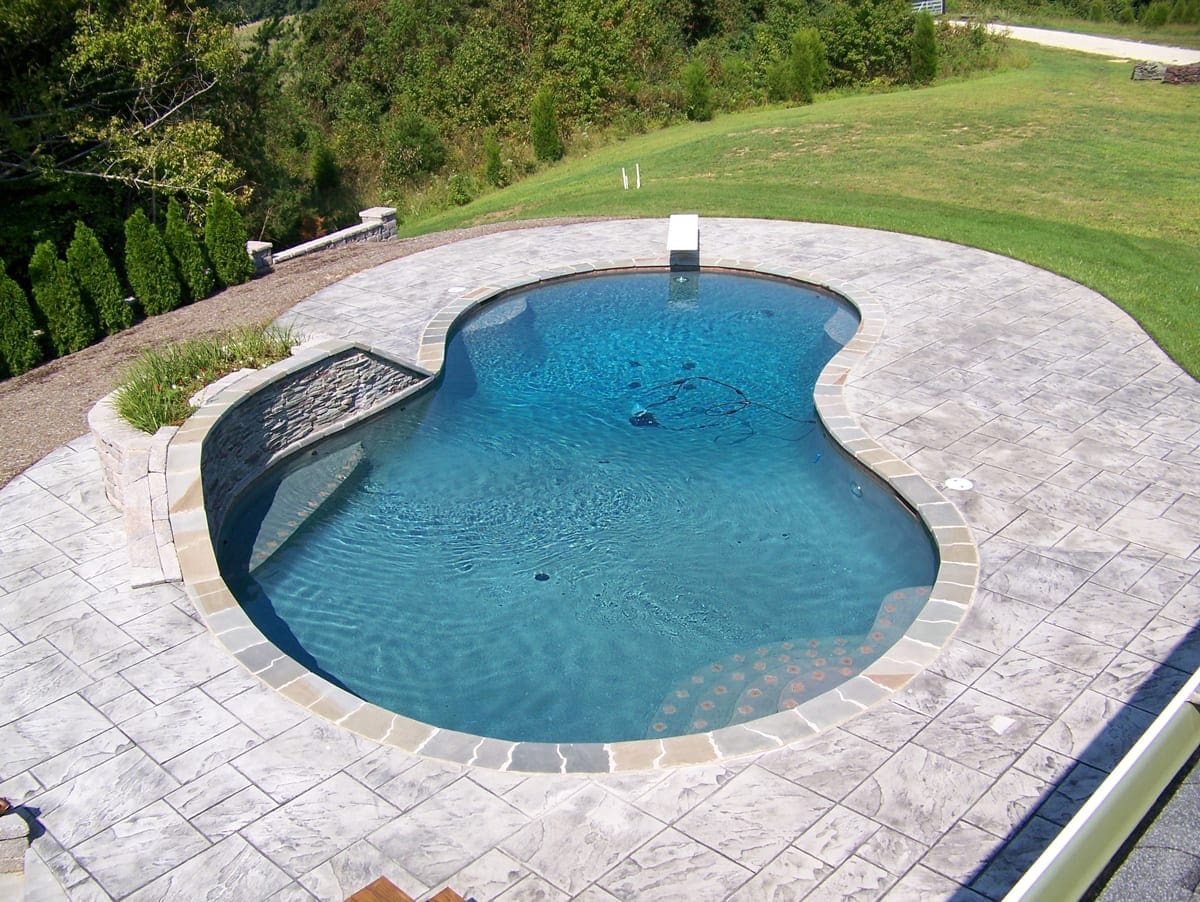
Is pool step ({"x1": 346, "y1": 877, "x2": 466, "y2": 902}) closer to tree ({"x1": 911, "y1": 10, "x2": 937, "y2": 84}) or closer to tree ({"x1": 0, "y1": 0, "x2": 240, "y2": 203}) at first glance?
tree ({"x1": 0, "y1": 0, "x2": 240, "y2": 203})

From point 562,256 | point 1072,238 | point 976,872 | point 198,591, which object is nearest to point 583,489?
point 198,591

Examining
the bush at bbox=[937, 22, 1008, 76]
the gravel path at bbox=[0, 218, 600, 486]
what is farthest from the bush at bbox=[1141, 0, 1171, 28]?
the gravel path at bbox=[0, 218, 600, 486]

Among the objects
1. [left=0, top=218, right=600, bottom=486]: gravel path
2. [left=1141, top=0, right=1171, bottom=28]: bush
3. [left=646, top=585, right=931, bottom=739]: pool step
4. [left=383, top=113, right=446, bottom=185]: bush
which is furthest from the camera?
[left=1141, top=0, right=1171, bottom=28]: bush

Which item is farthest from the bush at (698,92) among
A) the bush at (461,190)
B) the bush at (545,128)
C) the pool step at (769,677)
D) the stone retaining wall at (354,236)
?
the pool step at (769,677)

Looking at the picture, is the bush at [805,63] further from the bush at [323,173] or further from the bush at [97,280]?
the bush at [97,280]

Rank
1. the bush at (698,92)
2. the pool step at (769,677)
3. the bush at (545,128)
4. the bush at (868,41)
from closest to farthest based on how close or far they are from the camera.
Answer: the pool step at (769,677) < the bush at (545,128) < the bush at (698,92) < the bush at (868,41)

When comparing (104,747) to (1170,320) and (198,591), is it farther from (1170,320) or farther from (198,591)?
(1170,320)
